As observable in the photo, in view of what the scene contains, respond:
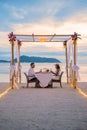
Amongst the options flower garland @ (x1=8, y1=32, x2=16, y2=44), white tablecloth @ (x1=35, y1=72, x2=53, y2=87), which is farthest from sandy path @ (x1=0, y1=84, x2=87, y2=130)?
white tablecloth @ (x1=35, y1=72, x2=53, y2=87)

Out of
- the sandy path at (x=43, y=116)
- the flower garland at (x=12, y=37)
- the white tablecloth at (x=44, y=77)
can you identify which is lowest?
the sandy path at (x=43, y=116)

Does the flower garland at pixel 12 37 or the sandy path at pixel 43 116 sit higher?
the flower garland at pixel 12 37

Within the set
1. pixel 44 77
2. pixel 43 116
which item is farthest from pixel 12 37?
pixel 43 116

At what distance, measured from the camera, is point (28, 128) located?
29.2 ft

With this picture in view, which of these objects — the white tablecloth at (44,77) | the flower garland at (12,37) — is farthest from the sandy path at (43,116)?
the white tablecloth at (44,77)

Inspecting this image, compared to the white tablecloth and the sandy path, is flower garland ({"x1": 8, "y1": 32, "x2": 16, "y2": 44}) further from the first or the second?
the sandy path

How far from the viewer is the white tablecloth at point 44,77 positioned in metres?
23.0

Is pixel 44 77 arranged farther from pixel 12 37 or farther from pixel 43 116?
pixel 43 116

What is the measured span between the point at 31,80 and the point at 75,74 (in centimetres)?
212

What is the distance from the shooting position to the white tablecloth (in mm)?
23000

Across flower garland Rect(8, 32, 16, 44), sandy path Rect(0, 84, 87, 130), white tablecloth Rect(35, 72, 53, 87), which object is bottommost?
sandy path Rect(0, 84, 87, 130)

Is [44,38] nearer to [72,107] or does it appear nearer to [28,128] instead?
[72,107]

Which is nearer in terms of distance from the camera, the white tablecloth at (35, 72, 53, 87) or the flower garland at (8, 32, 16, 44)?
the flower garland at (8, 32, 16, 44)

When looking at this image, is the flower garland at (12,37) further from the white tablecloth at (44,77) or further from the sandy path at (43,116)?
the sandy path at (43,116)
